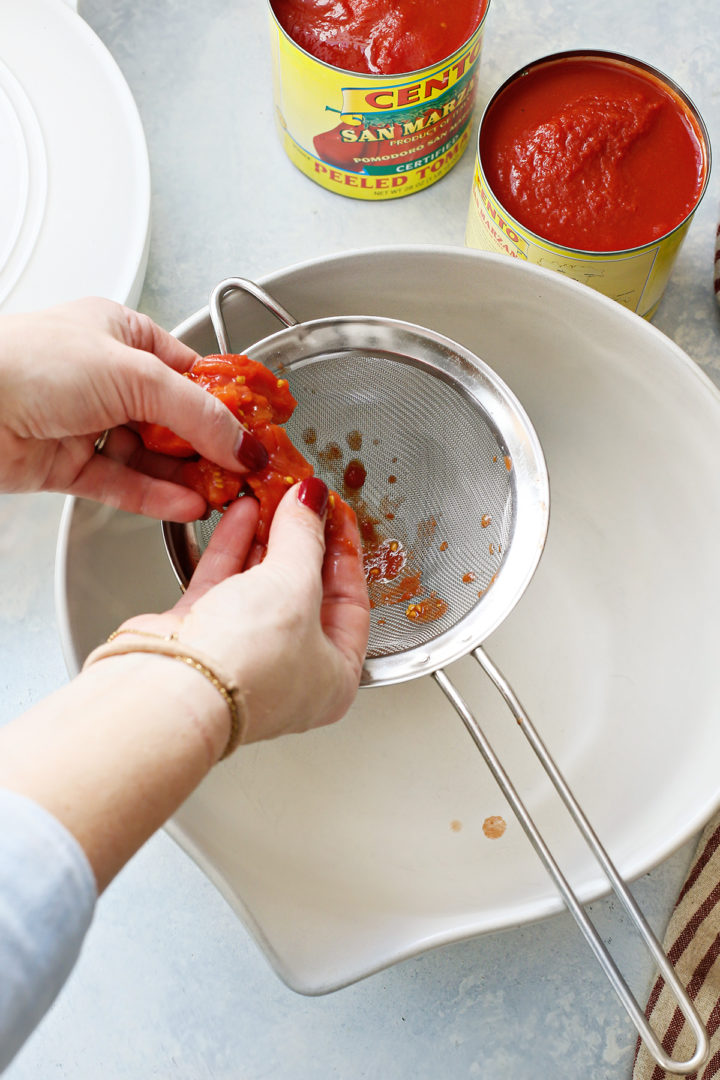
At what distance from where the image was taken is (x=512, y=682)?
3.38 feet

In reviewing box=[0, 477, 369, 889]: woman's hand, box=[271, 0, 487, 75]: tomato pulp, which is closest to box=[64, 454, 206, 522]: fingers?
box=[0, 477, 369, 889]: woman's hand

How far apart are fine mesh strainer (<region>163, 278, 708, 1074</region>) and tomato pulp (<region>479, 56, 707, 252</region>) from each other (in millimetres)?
179

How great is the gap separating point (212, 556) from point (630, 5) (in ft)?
3.22

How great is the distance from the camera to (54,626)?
1.04 m

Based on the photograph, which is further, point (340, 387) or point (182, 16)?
point (182, 16)

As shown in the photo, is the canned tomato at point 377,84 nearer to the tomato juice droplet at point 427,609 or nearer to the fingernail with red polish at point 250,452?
the fingernail with red polish at point 250,452

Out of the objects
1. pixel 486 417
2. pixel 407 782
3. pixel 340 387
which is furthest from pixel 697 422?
pixel 407 782

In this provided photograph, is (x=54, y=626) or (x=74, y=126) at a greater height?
(x=74, y=126)

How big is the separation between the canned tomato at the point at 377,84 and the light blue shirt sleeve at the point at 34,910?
30.3 inches

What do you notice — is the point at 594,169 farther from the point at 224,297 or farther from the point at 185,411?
the point at 185,411

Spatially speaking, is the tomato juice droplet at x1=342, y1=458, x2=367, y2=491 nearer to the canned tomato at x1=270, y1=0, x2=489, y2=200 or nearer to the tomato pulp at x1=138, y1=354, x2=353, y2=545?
the tomato pulp at x1=138, y1=354, x2=353, y2=545

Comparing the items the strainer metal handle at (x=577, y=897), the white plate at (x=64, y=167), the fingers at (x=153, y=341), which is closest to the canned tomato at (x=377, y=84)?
the white plate at (x=64, y=167)

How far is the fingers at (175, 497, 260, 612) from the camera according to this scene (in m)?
0.82

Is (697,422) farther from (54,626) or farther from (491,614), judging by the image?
(54,626)
